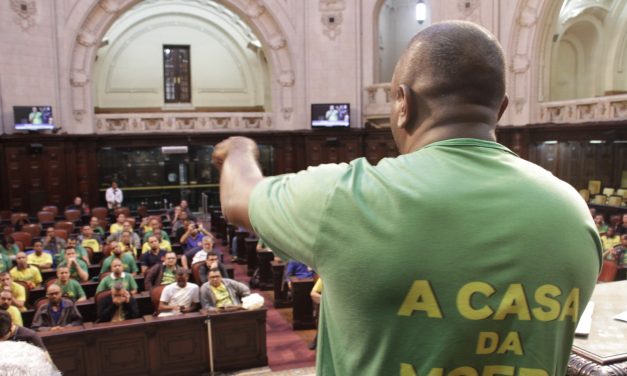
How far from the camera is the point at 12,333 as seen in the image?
20.9 feet

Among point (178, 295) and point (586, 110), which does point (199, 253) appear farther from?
point (586, 110)

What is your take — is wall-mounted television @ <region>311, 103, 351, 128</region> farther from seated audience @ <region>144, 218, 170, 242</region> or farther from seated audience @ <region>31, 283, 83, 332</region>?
seated audience @ <region>31, 283, 83, 332</region>

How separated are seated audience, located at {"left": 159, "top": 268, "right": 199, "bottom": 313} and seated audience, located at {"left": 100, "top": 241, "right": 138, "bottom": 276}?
190 centimetres

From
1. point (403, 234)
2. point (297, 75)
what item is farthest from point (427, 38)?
point (297, 75)

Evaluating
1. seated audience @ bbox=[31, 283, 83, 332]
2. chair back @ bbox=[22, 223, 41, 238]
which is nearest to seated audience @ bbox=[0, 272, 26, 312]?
seated audience @ bbox=[31, 283, 83, 332]

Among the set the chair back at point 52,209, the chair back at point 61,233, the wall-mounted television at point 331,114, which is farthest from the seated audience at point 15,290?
the wall-mounted television at point 331,114

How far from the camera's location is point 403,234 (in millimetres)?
1018

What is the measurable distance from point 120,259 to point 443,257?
10.1 metres

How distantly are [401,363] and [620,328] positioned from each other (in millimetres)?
1187

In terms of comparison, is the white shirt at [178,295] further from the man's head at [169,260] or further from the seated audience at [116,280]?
the man's head at [169,260]

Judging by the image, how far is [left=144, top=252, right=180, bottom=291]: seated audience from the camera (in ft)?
32.2

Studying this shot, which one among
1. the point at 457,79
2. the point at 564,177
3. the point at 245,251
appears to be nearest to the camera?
the point at 457,79

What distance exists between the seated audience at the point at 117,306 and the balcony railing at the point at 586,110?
1400cm

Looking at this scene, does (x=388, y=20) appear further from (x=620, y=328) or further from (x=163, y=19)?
(x=620, y=328)
